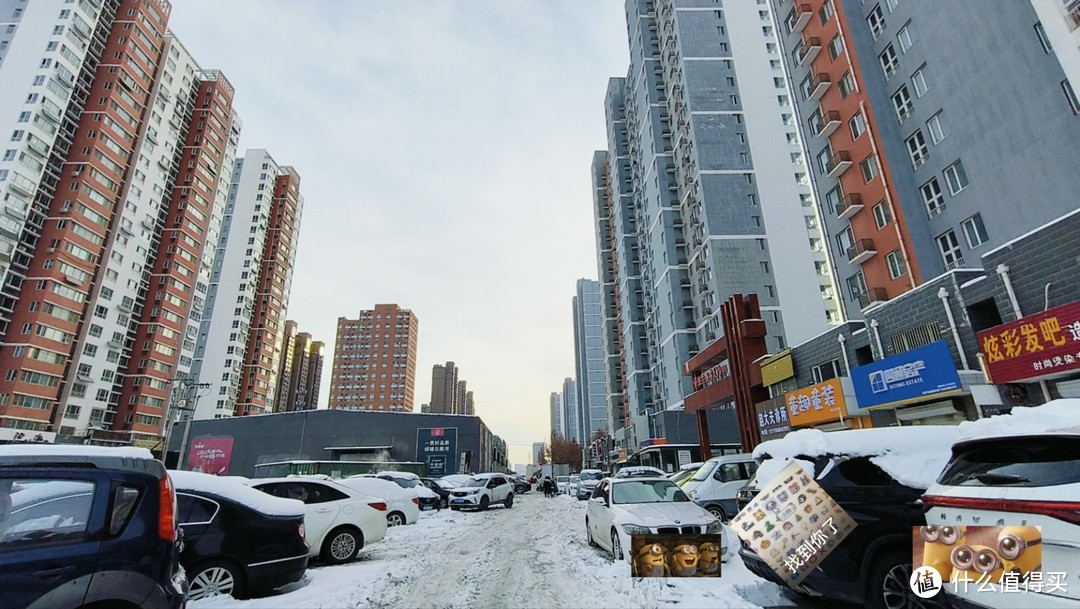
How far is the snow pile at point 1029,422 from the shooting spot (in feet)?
12.4

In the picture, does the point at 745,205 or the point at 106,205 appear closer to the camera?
the point at 745,205

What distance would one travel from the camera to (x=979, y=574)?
3.18 metres

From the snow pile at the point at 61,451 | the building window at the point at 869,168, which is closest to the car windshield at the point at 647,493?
the snow pile at the point at 61,451

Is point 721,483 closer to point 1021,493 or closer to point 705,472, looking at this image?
point 705,472

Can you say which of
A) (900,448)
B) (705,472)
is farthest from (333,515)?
(705,472)

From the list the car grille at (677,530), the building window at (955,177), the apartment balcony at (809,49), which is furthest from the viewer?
the apartment balcony at (809,49)

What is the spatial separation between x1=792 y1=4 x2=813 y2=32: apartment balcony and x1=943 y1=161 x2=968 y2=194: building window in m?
16.5

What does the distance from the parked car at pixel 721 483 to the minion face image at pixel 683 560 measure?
25.3ft

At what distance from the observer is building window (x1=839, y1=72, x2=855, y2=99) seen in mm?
29169

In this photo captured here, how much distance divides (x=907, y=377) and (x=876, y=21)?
24.0 m

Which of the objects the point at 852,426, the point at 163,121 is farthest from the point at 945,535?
the point at 163,121

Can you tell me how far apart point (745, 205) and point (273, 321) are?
292 feet

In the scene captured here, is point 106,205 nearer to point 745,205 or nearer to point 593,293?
point 745,205

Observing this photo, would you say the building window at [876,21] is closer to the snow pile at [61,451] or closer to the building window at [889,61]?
the building window at [889,61]
